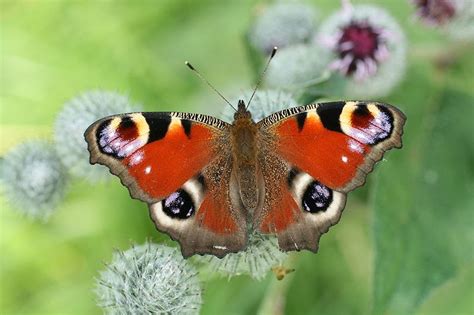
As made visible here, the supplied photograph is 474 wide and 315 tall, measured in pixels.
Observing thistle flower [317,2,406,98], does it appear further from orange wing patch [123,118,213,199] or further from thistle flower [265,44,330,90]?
orange wing patch [123,118,213,199]

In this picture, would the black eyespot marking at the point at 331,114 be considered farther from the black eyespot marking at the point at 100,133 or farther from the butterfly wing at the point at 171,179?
the black eyespot marking at the point at 100,133

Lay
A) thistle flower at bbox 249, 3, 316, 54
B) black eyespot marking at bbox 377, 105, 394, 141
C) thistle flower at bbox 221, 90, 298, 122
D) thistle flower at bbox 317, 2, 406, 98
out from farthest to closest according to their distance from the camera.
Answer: thistle flower at bbox 249, 3, 316, 54 → thistle flower at bbox 317, 2, 406, 98 → thistle flower at bbox 221, 90, 298, 122 → black eyespot marking at bbox 377, 105, 394, 141

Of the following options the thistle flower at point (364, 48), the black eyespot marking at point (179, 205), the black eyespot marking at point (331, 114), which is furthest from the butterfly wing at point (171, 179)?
the thistle flower at point (364, 48)

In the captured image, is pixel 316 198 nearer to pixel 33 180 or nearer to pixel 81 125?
pixel 81 125

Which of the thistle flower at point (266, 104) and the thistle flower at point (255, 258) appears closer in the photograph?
the thistle flower at point (255, 258)

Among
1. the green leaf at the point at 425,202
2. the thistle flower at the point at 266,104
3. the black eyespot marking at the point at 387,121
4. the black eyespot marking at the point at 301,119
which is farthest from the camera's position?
the green leaf at the point at 425,202

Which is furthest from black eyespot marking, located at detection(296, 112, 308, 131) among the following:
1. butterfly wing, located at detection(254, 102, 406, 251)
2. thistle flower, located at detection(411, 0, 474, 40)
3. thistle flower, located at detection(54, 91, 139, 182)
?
thistle flower, located at detection(411, 0, 474, 40)

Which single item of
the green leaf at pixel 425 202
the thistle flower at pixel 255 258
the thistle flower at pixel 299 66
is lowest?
the green leaf at pixel 425 202
